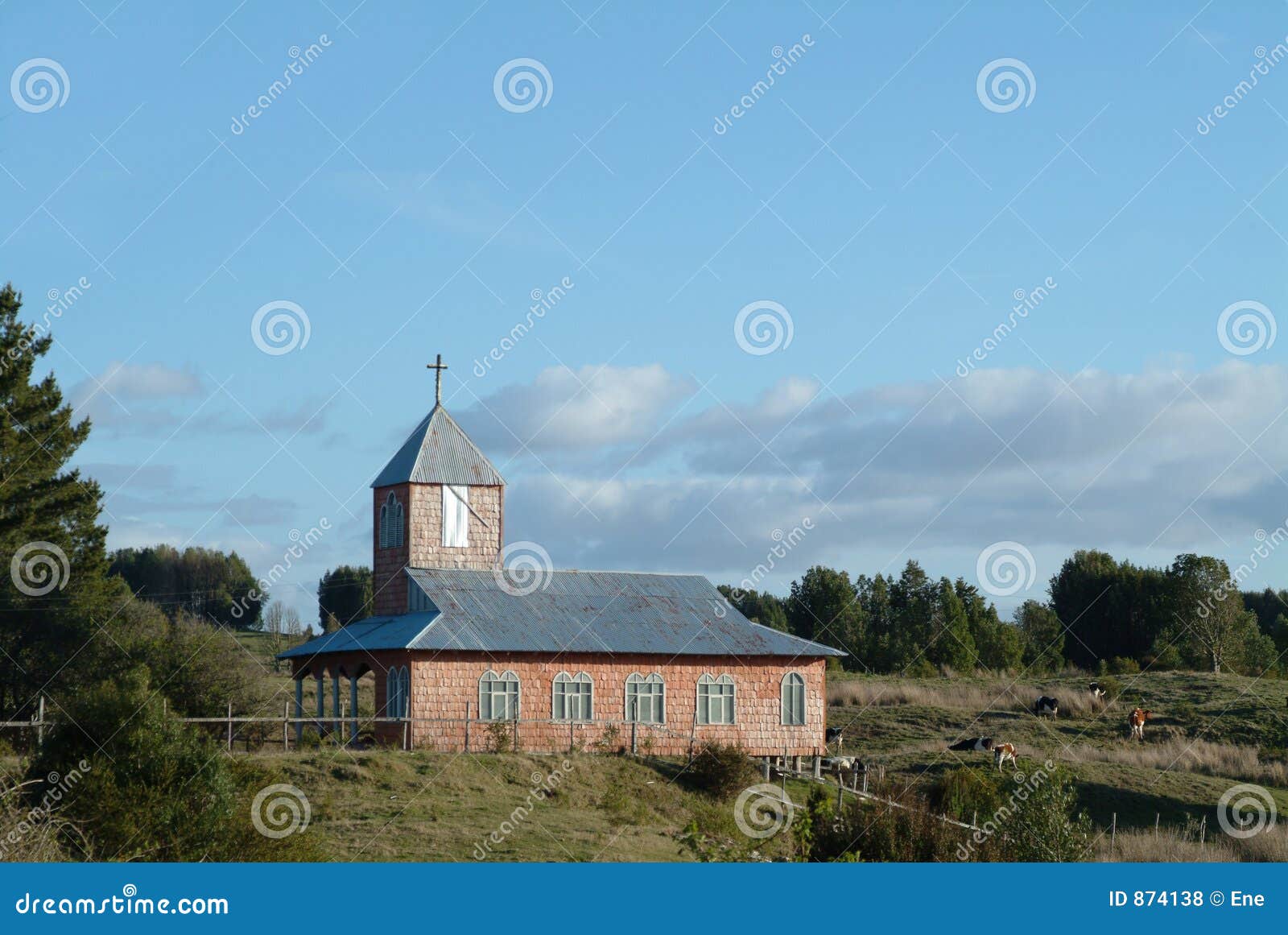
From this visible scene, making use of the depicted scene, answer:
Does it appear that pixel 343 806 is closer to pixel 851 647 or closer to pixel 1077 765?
pixel 1077 765

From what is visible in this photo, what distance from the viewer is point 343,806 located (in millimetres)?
30547

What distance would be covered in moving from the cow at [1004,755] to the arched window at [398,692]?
14514 millimetres

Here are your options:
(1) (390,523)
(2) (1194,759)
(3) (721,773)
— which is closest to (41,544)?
(1) (390,523)

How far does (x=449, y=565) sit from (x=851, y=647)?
1461 inches

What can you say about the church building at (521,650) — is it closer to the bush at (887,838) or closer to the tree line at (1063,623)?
the bush at (887,838)

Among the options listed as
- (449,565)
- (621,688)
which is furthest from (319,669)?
(621,688)

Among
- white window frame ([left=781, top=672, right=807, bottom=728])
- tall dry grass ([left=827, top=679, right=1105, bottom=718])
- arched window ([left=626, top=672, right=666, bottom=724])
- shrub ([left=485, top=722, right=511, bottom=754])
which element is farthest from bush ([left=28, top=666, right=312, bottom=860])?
tall dry grass ([left=827, top=679, right=1105, bottom=718])

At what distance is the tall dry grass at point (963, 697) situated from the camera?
52.1 metres

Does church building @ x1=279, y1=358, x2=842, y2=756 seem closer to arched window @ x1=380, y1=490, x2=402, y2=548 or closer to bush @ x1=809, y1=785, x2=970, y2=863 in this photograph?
arched window @ x1=380, y1=490, x2=402, y2=548

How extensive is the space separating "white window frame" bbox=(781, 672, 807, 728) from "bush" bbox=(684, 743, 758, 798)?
3655mm

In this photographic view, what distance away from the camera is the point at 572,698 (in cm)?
3966

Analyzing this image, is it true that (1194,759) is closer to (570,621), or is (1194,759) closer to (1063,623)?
(570,621)

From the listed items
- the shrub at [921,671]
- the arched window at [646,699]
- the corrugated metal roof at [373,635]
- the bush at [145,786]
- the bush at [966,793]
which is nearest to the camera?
the bush at [145,786]

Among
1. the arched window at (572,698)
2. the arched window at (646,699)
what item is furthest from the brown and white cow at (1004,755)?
the arched window at (572,698)
